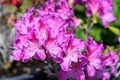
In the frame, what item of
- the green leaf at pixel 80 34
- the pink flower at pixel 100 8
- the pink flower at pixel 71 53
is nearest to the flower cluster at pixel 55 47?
the pink flower at pixel 71 53

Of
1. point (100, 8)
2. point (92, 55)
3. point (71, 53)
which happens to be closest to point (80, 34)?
point (100, 8)

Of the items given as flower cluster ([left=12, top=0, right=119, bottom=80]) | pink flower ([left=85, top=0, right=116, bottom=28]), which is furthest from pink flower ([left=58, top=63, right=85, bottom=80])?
pink flower ([left=85, top=0, right=116, bottom=28])

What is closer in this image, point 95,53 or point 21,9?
point 95,53

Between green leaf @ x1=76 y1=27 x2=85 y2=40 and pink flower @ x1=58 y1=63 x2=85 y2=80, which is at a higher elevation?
green leaf @ x1=76 y1=27 x2=85 y2=40

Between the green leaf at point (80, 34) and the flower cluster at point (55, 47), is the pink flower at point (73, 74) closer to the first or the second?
the flower cluster at point (55, 47)

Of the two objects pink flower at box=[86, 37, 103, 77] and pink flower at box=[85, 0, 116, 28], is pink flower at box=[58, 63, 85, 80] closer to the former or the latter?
pink flower at box=[86, 37, 103, 77]

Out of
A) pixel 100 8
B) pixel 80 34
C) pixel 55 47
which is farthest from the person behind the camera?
pixel 80 34

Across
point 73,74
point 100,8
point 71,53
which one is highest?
point 100,8

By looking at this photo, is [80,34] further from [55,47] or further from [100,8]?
[55,47]

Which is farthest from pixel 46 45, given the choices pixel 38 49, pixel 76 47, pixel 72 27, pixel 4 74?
pixel 4 74

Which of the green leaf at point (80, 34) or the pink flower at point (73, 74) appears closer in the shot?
the pink flower at point (73, 74)

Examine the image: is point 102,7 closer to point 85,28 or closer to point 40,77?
point 85,28
